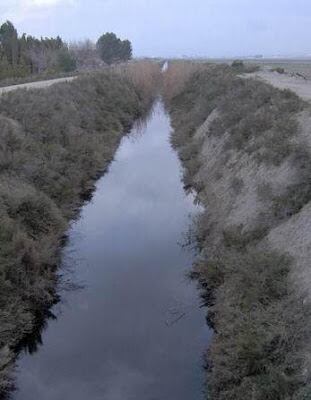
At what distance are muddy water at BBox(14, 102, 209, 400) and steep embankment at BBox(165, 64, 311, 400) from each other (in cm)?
70

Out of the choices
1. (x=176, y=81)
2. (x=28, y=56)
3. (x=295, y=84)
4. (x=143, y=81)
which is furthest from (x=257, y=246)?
(x=28, y=56)

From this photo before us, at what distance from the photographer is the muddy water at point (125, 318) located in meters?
10.8

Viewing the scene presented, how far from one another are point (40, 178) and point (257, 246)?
9.20m

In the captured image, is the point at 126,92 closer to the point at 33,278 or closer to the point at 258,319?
the point at 33,278

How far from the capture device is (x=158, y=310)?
532 inches

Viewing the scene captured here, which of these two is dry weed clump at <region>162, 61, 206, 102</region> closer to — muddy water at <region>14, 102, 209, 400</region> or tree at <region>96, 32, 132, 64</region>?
muddy water at <region>14, 102, 209, 400</region>

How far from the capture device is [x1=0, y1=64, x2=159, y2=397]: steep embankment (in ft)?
42.2

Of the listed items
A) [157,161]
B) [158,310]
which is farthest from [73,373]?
[157,161]

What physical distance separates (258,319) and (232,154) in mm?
12275

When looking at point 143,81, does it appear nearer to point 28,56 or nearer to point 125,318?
point 28,56

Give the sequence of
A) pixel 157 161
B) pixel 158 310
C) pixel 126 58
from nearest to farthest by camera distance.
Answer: pixel 158 310, pixel 157 161, pixel 126 58

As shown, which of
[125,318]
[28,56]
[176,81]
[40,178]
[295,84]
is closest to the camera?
[125,318]

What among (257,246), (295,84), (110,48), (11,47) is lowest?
(110,48)

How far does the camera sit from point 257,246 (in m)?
13.5
